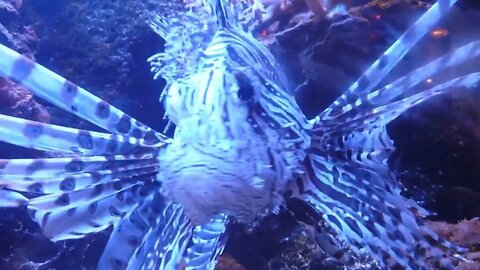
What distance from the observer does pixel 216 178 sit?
1.93 m

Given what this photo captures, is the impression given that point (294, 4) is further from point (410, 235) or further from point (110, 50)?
point (410, 235)

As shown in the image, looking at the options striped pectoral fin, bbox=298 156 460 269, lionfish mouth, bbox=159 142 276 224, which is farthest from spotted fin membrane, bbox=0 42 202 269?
striped pectoral fin, bbox=298 156 460 269

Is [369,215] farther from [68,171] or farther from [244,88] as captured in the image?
[68,171]

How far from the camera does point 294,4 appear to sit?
14.5 ft

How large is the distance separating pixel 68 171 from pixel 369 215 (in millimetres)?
1287

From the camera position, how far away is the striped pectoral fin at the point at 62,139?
2041 millimetres

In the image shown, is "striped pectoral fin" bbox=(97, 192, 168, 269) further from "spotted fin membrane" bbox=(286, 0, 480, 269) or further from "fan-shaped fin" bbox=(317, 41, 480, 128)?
"fan-shaped fin" bbox=(317, 41, 480, 128)

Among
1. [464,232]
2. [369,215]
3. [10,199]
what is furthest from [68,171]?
[464,232]

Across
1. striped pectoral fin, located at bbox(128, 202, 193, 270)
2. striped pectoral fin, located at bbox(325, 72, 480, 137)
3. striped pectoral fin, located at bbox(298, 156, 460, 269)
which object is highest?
striped pectoral fin, located at bbox(325, 72, 480, 137)

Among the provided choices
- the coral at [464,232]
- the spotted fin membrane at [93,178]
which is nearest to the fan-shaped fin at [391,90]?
the spotted fin membrane at [93,178]

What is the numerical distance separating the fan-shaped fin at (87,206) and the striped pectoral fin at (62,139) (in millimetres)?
165

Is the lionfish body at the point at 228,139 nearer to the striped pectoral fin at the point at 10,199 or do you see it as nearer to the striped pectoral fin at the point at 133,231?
the striped pectoral fin at the point at 133,231

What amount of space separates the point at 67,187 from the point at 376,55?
2368 millimetres

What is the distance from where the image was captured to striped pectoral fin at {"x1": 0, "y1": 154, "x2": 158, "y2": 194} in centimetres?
206
